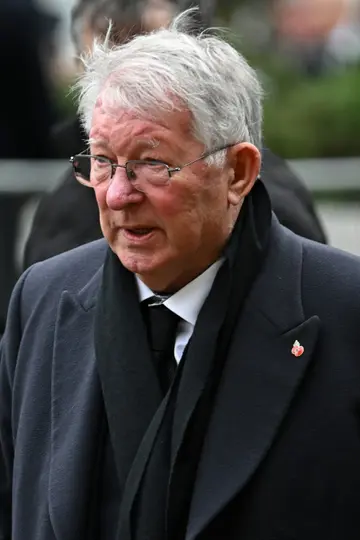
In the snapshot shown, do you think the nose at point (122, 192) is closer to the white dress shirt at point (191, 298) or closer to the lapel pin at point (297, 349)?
the white dress shirt at point (191, 298)

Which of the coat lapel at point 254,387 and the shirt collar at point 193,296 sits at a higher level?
the shirt collar at point 193,296

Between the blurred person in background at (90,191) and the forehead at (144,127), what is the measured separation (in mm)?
954

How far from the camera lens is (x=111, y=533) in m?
3.06

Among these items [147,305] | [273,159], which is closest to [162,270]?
[147,305]

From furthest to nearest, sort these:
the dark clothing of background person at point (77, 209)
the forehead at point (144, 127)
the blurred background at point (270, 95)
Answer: the blurred background at point (270, 95)
the dark clothing of background person at point (77, 209)
the forehead at point (144, 127)

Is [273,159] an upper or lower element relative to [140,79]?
lower

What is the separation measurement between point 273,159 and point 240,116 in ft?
3.41

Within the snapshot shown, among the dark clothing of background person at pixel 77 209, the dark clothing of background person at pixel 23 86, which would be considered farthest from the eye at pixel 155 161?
the dark clothing of background person at pixel 23 86

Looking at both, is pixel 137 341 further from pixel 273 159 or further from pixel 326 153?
pixel 326 153

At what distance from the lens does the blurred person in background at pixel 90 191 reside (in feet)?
12.9

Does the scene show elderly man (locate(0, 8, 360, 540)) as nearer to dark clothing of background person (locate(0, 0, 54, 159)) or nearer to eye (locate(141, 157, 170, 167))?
eye (locate(141, 157, 170, 167))

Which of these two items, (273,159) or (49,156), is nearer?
(273,159)

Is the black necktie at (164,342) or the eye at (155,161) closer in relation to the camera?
the eye at (155,161)

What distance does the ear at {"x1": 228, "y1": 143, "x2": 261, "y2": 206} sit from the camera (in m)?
3.04
